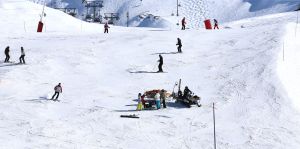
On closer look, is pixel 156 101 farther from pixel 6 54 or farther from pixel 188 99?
pixel 6 54

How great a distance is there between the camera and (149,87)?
3177 centimetres

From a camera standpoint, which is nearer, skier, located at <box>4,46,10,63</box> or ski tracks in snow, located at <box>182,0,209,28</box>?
skier, located at <box>4,46,10,63</box>

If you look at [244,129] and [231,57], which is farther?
[231,57]

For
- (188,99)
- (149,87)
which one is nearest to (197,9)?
(149,87)

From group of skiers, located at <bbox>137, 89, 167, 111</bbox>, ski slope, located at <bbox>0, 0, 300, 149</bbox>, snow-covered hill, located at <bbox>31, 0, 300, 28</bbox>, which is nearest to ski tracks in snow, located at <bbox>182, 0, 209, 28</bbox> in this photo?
snow-covered hill, located at <bbox>31, 0, 300, 28</bbox>

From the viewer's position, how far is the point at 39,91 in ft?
102

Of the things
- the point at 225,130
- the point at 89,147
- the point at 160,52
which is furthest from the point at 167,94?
the point at 160,52

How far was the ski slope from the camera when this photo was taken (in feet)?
77.4

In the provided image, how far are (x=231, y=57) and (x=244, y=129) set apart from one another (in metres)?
13.8

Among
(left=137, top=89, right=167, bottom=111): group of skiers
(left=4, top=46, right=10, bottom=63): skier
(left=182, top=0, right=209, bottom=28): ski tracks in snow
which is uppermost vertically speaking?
(left=182, top=0, right=209, bottom=28): ski tracks in snow

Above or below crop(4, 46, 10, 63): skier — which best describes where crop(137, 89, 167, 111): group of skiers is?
below

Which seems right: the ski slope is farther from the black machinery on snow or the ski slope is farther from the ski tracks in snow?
the ski tracks in snow

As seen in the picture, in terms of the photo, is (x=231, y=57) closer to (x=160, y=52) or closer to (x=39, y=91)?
(x=160, y=52)

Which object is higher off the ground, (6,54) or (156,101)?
(6,54)
